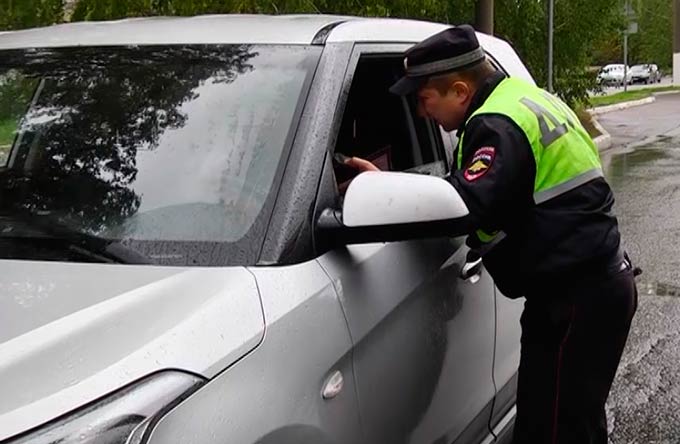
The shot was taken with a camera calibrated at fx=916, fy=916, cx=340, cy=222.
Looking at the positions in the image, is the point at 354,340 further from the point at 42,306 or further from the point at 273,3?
the point at 273,3

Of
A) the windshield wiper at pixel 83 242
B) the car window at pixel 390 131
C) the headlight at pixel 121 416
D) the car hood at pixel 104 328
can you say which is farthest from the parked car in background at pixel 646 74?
the headlight at pixel 121 416

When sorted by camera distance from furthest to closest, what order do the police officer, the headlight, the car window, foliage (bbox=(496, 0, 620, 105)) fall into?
foliage (bbox=(496, 0, 620, 105)), the car window, the police officer, the headlight

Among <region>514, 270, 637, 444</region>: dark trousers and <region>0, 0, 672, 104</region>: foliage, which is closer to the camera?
<region>514, 270, 637, 444</region>: dark trousers

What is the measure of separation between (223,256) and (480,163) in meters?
0.74

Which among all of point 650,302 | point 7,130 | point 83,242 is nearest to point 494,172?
point 83,242

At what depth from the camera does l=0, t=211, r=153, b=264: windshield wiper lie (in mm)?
2098

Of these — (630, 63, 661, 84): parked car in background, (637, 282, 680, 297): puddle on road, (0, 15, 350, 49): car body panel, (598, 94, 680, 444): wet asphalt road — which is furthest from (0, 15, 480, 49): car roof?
(630, 63, 661, 84): parked car in background

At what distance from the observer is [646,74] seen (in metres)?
62.3

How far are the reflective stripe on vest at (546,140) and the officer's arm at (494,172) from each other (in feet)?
0.11

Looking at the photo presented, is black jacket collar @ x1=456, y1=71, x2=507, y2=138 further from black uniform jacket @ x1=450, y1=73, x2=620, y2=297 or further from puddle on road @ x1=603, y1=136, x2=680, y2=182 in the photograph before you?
puddle on road @ x1=603, y1=136, x2=680, y2=182

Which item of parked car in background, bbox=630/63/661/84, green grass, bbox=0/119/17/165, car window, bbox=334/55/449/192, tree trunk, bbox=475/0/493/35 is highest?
green grass, bbox=0/119/17/165

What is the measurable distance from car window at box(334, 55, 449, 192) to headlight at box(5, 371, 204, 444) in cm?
169

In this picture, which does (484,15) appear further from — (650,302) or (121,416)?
(121,416)

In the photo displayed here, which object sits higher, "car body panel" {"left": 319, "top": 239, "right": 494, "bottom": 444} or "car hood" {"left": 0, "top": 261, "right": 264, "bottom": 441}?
"car hood" {"left": 0, "top": 261, "right": 264, "bottom": 441}
